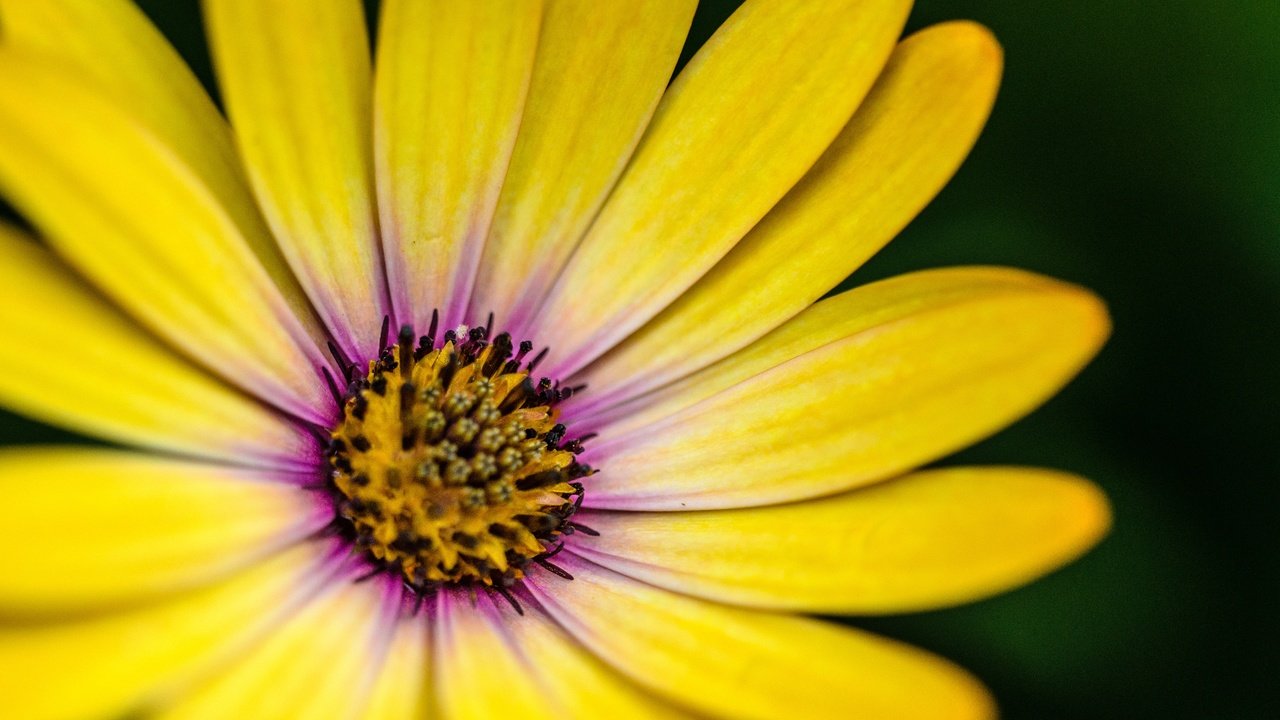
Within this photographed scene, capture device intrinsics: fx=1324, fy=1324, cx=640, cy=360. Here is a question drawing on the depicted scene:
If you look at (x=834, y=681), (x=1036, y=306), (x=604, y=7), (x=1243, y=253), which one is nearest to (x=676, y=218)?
(x=604, y=7)

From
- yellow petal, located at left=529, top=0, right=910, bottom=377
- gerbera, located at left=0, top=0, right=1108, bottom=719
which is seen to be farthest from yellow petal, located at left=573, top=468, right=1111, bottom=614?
yellow petal, located at left=529, top=0, right=910, bottom=377

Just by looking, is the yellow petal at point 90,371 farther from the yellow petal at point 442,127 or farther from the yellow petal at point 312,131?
the yellow petal at point 442,127

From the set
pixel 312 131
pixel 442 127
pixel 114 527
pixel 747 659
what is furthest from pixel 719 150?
pixel 114 527

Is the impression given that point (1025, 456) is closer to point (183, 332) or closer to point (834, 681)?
point (834, 681)

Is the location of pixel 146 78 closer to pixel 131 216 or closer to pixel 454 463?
pixel 131 216

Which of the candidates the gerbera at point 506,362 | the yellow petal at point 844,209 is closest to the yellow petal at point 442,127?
the gerbera at point 506,362

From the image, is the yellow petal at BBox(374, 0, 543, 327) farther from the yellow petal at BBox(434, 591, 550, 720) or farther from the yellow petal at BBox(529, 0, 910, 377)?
the yellow petal at BBox(434, 591, 550, 720)

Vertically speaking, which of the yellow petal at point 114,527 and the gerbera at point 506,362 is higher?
the gerbera at point 506,362

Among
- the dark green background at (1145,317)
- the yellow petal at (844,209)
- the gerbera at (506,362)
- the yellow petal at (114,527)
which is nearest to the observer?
the yellow petal at (114,527)
